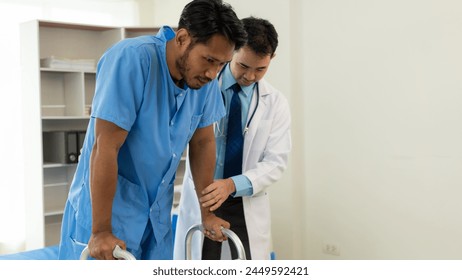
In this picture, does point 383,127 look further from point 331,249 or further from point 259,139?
point 259,139

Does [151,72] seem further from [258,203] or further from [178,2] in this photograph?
[178,2]

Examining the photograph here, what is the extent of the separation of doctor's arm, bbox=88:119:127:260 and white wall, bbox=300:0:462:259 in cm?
265

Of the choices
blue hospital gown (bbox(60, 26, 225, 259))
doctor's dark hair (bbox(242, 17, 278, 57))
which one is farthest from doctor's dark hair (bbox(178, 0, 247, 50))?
doctor's dark hair (bbox(242, 17, 278, 57))

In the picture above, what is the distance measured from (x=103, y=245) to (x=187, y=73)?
50 cm

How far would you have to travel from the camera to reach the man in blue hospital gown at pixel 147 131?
1535 millimetres

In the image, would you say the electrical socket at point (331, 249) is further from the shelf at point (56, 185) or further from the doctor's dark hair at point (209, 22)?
the doctor's dark hair at point (209, 22)

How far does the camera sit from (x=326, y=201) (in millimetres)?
4320

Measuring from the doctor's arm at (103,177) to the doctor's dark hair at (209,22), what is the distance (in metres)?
0.32

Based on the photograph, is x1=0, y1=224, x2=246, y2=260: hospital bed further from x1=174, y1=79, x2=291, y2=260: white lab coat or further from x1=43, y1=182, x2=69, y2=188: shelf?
x1=43, y1=182, x2=69, y2=188: shelf

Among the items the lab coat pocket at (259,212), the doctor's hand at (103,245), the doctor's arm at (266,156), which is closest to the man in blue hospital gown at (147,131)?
the doctor's hand at (103,245)

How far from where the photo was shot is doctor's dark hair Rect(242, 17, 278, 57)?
7.39 ft

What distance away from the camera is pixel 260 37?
2.26m

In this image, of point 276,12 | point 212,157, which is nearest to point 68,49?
point 276,12

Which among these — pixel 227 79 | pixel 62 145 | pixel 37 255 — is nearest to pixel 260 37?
pixel 227 79
